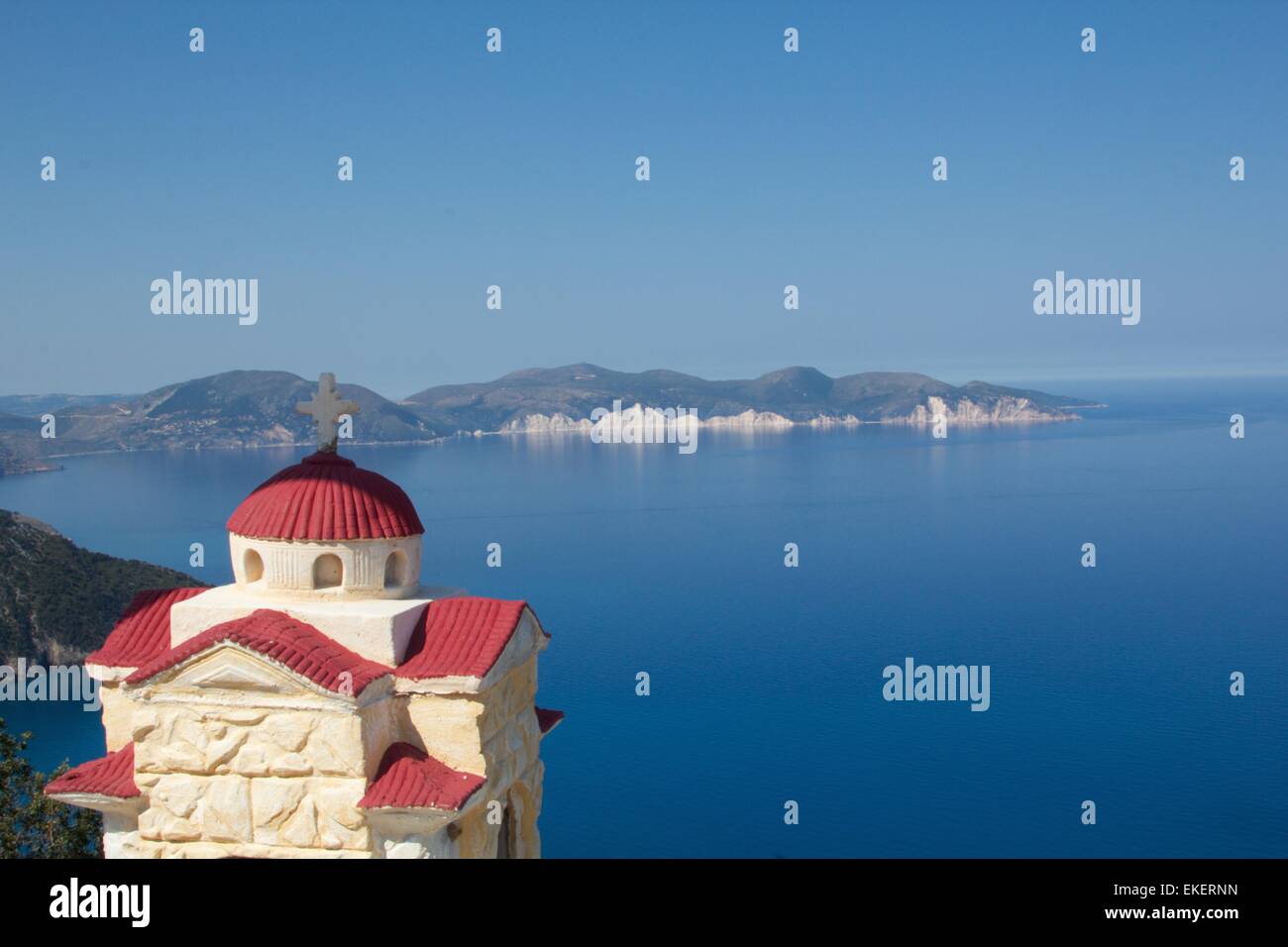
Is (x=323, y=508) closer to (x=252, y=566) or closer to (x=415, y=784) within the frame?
(x=252, y=566)

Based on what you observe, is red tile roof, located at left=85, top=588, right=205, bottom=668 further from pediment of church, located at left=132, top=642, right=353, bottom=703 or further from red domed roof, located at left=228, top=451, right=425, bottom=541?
pediment of church, located at left=132, top=642, right=353, bottom=703

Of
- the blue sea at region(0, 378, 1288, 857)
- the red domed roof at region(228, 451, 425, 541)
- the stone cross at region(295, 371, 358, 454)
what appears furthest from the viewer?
the blue sea at region(0, 378, 1288, 857)

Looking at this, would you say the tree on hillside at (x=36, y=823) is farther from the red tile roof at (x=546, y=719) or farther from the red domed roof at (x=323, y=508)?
the red tile roof at (x=546, y=719)

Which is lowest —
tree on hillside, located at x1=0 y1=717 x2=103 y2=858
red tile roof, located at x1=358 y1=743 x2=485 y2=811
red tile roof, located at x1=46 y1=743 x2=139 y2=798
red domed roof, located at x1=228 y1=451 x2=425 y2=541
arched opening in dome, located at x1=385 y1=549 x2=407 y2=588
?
tree on hillside, located at x1=0 y1=717 x2=103 y2=858

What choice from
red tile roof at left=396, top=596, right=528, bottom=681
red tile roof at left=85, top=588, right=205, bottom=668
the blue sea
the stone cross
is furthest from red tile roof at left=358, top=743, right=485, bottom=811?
the blue sea

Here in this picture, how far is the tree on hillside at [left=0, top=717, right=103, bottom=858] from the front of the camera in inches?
693

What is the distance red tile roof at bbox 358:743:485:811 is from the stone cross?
12.6 ft

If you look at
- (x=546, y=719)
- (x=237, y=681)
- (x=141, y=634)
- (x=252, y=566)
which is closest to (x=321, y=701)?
(x=237, y=681)

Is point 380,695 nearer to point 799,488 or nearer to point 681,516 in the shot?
point 681,516

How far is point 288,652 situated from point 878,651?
1899 inches

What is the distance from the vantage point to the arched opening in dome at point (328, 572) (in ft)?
39.4

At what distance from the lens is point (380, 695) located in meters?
10.8
